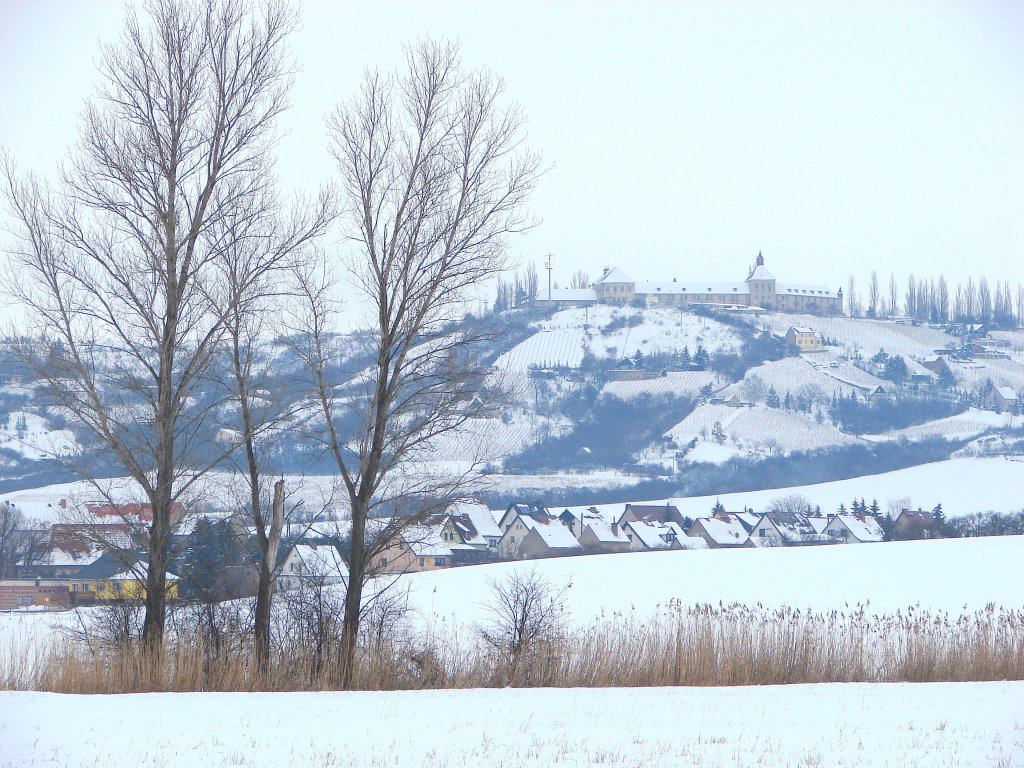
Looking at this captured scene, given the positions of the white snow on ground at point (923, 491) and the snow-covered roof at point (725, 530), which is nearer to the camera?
the snow-covered roof at point (725, 530)

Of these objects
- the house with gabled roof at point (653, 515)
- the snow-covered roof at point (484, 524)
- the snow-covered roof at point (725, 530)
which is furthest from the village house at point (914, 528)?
the snow-covered roof at point (484, 524)

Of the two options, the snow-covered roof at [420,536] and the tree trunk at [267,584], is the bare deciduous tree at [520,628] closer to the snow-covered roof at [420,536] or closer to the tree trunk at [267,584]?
the snow-covered roof at [420,536]

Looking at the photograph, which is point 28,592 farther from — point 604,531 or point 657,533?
point 657,533

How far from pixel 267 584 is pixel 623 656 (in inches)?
220

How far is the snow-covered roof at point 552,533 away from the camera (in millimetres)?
70000

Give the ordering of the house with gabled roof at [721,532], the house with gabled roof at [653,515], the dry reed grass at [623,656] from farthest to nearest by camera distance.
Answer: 1. the house with gabled roof at [653,515]
2. the house with gabled roof at [721,532]
3. the dry reed grass at [623,656]

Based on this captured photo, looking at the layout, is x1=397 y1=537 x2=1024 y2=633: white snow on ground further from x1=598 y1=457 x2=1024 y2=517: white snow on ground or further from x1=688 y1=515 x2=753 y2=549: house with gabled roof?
x1=598 y1=457 x2=1024 y2=517: white snow on ground

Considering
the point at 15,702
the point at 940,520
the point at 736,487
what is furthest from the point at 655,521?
Result: the point at 15,702

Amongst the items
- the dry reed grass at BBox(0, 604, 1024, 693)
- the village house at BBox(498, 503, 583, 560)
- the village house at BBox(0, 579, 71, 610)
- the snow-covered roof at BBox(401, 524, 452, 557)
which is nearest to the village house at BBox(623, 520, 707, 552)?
the village house at BBox(498, 503, 583, 560)

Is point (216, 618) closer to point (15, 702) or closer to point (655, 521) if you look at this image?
point (15, 702)

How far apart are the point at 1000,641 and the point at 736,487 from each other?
144787 mm

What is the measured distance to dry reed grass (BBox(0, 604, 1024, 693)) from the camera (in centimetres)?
1384

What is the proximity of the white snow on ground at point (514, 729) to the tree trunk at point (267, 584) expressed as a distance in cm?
231

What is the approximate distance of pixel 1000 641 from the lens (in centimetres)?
1550
